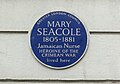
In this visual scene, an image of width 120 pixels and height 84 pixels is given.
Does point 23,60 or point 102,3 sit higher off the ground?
point 102,3

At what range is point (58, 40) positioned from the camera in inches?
443

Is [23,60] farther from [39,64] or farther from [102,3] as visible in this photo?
[102,3]

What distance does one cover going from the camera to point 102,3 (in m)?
Result: 11.4

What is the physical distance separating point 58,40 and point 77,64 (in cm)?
72

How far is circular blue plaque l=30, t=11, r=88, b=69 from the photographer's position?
11180 millimetres

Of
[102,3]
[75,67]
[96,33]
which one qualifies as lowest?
[75,67]

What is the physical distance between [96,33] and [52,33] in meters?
1.04

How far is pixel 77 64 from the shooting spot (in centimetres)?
1119

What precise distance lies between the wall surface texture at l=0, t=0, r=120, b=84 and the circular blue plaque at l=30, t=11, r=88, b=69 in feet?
0.40

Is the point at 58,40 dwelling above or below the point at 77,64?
above

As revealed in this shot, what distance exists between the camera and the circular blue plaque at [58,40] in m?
11.2

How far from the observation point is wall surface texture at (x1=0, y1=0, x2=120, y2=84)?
1111 centimetres

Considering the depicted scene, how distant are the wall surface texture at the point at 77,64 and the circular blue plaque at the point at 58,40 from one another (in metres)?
0.12

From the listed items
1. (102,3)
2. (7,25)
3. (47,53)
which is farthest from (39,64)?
(102,3)
